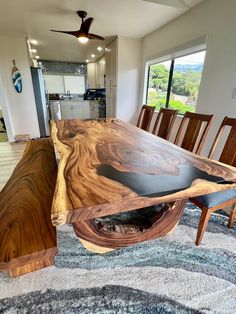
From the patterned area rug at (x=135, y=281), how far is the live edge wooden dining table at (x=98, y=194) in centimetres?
14

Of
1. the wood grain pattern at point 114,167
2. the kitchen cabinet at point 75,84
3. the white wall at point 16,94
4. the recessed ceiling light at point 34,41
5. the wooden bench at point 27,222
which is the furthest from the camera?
the kitchen cabinet at point 75,84

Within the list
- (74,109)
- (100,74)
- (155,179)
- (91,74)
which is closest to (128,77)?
(100,74)

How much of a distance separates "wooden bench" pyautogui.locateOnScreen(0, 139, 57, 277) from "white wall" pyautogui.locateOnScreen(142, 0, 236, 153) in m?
2.20

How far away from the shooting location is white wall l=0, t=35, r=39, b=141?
390 centimetres

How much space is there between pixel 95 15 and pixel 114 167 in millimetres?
3030

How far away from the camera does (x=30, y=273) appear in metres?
1.16

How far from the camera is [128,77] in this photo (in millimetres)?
4293

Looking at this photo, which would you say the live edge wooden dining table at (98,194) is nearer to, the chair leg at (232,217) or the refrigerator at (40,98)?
the chair leg at (232,217)

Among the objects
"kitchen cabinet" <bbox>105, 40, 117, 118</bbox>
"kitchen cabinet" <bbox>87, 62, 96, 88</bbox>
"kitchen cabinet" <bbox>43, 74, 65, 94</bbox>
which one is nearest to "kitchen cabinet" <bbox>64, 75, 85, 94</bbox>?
"kitchen cabinet" <bbox>43, 74, 65, 94</bbox>

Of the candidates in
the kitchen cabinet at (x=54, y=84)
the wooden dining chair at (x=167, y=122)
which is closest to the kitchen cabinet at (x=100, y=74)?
the kitchen cabinet at (x=54, y=84)

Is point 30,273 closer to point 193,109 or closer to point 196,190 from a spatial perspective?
point 196,190

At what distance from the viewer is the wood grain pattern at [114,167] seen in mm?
674

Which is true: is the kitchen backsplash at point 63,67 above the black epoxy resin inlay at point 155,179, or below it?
above

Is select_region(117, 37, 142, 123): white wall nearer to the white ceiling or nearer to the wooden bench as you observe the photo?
the white ceiling
